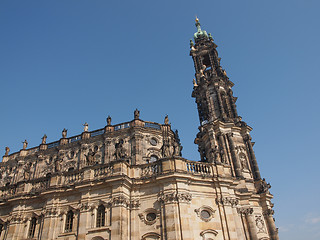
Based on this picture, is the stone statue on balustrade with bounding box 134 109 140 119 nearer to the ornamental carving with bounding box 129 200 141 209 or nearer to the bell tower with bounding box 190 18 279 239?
the bell tower with bounding box 190 18 279 239

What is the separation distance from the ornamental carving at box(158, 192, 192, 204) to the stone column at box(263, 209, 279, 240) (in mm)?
14073

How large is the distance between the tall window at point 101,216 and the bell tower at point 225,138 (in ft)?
31.3

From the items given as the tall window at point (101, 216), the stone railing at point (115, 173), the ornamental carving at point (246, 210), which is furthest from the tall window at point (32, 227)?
the ornamental carving at point (246, 210)

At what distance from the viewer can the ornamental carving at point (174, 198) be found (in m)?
20.8

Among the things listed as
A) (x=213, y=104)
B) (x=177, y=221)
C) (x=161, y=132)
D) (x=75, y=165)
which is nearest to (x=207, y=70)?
(x=213, y=104)

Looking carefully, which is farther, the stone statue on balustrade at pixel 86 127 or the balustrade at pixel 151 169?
the stone statue on balustrade at pixel 86 127

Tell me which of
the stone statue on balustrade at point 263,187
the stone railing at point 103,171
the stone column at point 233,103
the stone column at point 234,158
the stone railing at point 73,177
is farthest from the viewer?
the stone column at point 233,103

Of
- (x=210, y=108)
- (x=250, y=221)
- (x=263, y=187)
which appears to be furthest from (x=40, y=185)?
(x=263, y=187)

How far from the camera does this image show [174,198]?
20.8 meters

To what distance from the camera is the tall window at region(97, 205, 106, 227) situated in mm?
20609

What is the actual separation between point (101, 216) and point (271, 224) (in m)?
19.7

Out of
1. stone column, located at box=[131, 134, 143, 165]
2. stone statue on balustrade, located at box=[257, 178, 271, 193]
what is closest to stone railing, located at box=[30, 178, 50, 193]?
stone column, located at box=[131, 134, 143, 165]

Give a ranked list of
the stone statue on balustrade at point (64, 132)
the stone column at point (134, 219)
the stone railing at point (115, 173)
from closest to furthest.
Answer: the stone column at point (134, 219)
the stone railing at point (115, 173)
the stone statue on balustrade at point (64, 132)

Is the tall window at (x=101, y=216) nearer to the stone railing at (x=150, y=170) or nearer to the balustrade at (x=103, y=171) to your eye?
the balustrade at (x=103, y=171)
